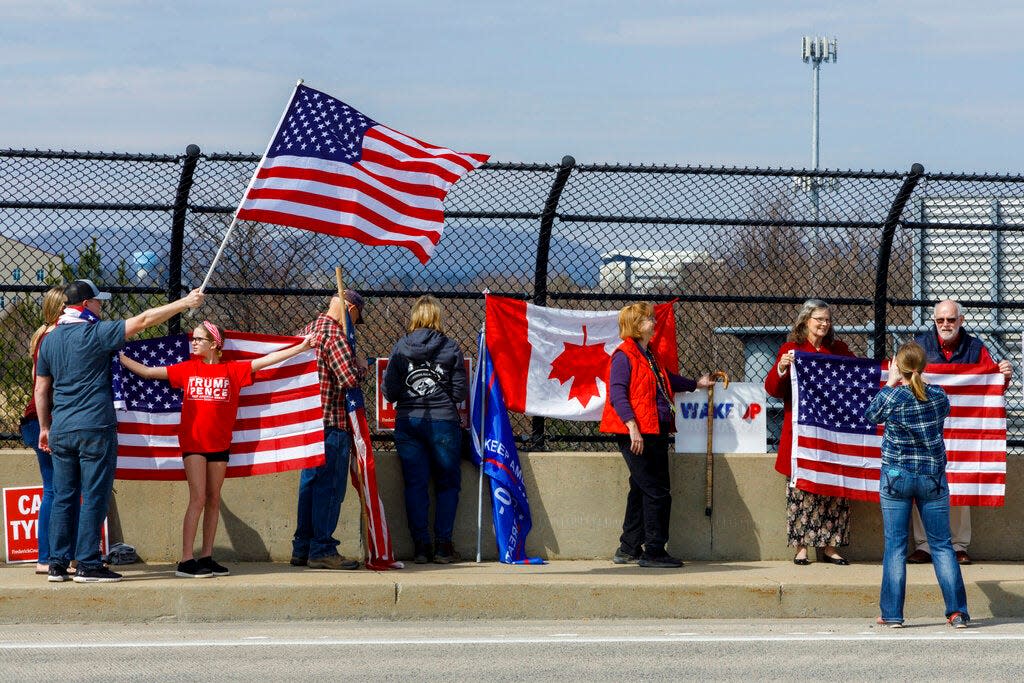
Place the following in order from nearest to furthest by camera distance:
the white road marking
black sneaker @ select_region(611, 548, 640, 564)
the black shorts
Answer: the white road marking, the black shorts, black sneaker @ select_region(611, 548, 640, 564)

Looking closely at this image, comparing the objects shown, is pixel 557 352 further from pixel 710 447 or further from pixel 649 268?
pixel 710 447

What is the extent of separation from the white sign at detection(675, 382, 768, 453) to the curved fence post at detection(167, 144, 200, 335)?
375 centimetres

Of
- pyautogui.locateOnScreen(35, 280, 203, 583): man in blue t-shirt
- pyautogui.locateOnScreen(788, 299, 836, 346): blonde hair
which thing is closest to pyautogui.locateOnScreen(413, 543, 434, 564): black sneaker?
pyautogui.locateOnScreen(35, 280, 203, 583): man in blue t-shirt

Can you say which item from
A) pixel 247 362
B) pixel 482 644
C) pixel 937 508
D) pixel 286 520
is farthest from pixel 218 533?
pixel 937 508

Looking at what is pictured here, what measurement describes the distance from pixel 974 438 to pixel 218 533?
5.54m

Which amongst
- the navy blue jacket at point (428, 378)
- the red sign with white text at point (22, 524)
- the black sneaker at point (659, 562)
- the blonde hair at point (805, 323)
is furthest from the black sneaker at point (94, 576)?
the blonde hair at point (805, 323)

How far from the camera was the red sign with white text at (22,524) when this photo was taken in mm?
9977

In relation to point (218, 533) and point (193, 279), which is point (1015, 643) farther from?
point (193, 279)

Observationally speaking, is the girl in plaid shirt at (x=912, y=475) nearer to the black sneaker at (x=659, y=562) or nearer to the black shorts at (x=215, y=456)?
the black sneaker at (x=659, y=562)

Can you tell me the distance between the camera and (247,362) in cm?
969

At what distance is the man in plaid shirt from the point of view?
984cm

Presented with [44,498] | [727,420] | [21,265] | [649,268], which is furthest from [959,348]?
[21,265]

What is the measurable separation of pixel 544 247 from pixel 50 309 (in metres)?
3.52

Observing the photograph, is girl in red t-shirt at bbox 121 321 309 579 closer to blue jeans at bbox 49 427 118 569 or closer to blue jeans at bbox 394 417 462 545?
blue jeans at bbox 49 427 118 569
